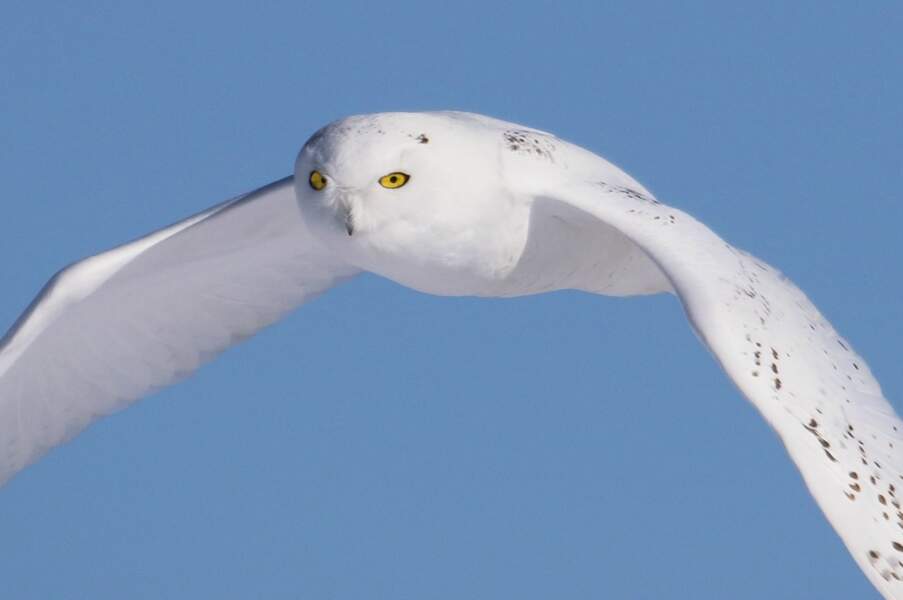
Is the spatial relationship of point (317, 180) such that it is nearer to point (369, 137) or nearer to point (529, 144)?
point (369, 137)

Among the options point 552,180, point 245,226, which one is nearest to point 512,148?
point 552,180

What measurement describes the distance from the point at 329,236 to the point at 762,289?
1496mm

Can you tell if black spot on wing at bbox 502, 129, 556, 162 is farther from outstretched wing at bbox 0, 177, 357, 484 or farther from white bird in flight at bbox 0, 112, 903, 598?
outstretched wing at bbox 0, 177, 357, 484

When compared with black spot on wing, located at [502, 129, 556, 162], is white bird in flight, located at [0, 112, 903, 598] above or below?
below

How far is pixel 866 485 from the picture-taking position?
6.12m

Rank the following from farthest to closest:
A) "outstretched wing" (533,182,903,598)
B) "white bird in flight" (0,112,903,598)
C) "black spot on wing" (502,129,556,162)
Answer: "black spot on wing" (502,129,556,162)
"white bird in flight" (0,112,903,598)
"outstretched wing" (533,182,903,598)

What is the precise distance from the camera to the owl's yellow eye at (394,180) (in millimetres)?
6949

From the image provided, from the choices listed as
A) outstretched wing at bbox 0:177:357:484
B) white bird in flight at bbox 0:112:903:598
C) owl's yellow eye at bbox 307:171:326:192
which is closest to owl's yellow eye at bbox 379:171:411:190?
white bird in flight at bbox 0:112:903:598

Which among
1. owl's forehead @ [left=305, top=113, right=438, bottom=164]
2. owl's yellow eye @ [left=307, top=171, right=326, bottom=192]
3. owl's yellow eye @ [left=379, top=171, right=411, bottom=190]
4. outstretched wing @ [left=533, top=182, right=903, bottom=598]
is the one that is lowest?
outstretched wing @ [left=533, top=182, right=903, bottom=598]

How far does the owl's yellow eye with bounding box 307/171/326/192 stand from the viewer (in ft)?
22.8

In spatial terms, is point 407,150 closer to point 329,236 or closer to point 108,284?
point 329,236

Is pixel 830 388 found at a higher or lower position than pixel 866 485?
higher

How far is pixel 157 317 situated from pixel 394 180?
2230 mm

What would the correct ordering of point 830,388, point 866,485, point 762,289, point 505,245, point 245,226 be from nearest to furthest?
point 866,485 < point 830,388 < point 762,289 < point 505,245 < point 245,226
